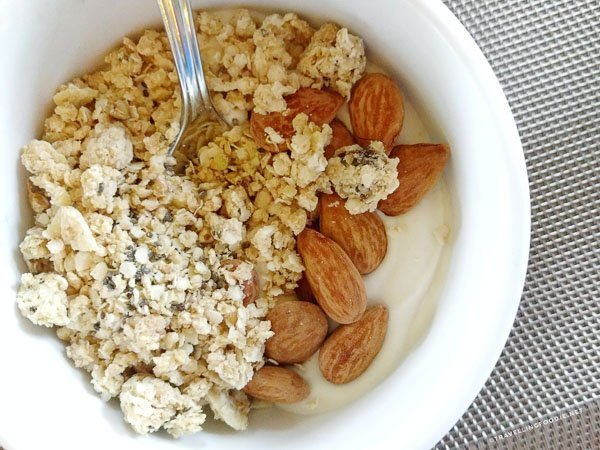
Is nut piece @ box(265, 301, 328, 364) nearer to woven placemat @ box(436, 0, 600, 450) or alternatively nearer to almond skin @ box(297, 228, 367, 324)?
almond skin @ box(297, 228, 367, 324)

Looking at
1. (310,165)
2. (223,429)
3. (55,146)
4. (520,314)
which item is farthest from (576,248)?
(55,146)

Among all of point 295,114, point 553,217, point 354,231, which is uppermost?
point 295,114

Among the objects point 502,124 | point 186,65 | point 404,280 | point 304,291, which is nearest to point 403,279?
point 404,280

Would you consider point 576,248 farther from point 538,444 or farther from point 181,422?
point 181,422

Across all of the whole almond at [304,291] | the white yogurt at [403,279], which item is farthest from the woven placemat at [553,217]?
the whole almond at [304,291]

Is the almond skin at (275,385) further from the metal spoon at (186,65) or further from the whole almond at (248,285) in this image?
the metal spoon at (186,65)

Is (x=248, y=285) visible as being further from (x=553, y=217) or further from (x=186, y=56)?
(x=553, y=217)
